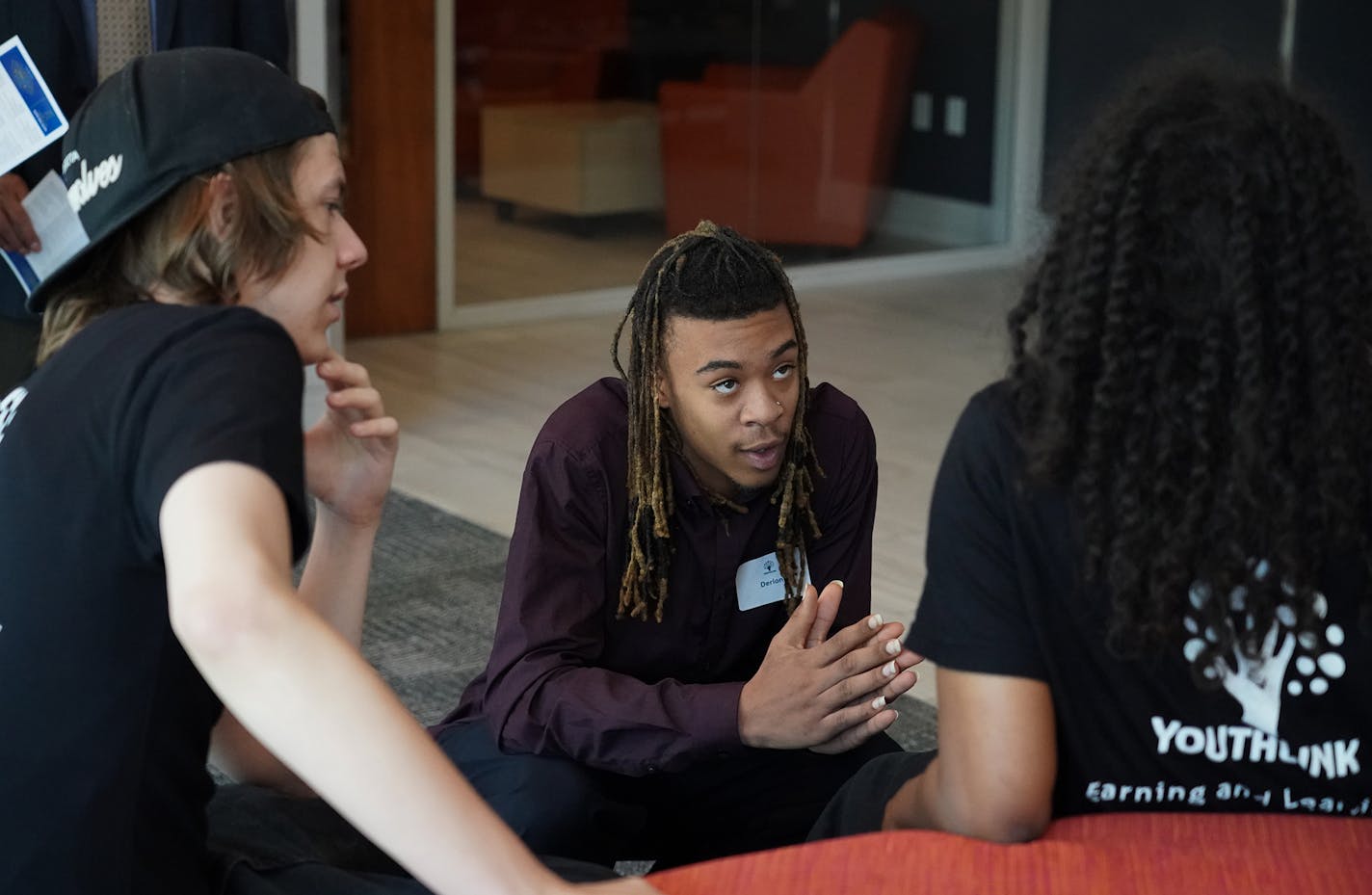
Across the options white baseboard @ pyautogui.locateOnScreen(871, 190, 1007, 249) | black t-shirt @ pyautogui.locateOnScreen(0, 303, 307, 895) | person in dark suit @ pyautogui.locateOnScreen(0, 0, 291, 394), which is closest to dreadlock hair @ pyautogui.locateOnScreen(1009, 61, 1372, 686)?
black t-shirt @ pyautogui.locateOnScreen(0, 303, 307, 895)

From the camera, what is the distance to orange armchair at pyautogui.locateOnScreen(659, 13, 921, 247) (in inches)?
270

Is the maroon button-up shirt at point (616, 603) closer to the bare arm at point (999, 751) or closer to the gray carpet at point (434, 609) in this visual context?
the bare arm at point (999, 751)

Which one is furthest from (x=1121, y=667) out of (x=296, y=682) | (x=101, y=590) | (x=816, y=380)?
(x=816, y=380)

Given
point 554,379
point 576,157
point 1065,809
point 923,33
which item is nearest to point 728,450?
point 1065,809

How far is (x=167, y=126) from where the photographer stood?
4.18 ft

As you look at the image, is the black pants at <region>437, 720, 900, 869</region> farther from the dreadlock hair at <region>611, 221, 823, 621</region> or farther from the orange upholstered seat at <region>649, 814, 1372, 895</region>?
the orange upholstered seat at <region>649, 814, 1372, 895</region>

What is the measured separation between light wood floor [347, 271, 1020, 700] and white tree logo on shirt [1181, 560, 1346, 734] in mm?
2245

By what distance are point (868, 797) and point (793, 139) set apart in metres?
5.72

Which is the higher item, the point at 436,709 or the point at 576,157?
the point at 576,157

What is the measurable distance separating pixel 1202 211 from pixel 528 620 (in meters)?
1.02

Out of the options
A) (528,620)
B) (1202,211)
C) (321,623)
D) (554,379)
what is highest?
(1202,211)

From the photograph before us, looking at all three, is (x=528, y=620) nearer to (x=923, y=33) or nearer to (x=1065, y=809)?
(x=1065, y=809)

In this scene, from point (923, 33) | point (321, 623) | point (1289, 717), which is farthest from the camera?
point (923, 33)

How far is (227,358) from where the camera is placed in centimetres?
113
